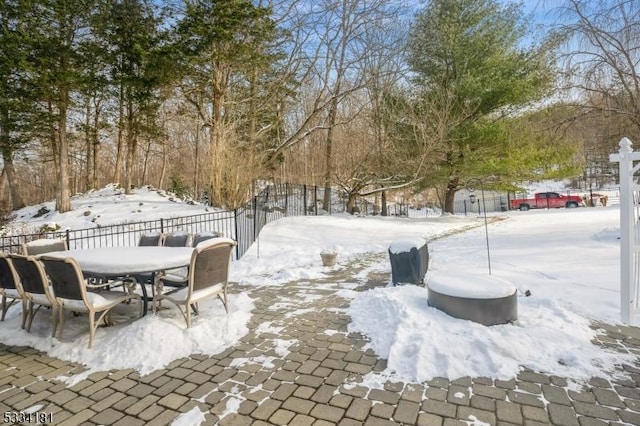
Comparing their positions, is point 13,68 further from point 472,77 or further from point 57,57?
point 472,77

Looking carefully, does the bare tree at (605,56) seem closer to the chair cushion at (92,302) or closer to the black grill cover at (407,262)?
the black grill cover at (407,262)

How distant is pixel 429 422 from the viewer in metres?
2.29

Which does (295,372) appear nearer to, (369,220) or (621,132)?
(621,132)

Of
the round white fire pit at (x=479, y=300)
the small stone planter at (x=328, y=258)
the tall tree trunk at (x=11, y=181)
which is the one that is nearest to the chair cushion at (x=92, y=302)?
the round white fire pit at (x=479, y=300)

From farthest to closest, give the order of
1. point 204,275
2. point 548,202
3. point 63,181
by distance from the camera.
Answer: point 548,202
point 63,181
point 204,275

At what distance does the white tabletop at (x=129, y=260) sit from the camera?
3.72 meters

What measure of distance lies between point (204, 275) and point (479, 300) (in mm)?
3029

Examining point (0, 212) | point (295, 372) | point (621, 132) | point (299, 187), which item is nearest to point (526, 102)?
point (621, 132)

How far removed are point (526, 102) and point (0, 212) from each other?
2317cm

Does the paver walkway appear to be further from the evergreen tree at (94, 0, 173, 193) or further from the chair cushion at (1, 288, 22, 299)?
the evergreen tree at (94, 0, 173, 193)

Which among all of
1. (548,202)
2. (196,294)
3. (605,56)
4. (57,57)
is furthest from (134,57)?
(548,202)

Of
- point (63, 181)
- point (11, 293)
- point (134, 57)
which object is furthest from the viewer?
point (134, 57)

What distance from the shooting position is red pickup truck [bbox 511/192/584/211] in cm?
2575

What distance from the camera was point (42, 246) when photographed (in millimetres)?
5020
